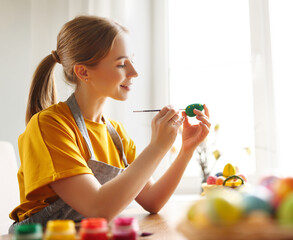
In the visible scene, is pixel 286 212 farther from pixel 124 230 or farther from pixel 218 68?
pixel 218 68

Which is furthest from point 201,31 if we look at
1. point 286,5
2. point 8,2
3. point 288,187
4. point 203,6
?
point 288,187

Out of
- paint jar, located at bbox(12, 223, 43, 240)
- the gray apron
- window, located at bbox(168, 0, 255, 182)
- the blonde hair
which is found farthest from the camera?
window, located at bbox(168, 0, 255, 182)

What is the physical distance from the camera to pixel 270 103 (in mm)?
2064

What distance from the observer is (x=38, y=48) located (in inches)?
84.7

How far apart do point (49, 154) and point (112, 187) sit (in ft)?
0.71

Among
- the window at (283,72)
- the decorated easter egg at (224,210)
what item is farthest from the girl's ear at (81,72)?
the window at (283,72)

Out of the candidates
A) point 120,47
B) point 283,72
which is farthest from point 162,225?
point 283,72

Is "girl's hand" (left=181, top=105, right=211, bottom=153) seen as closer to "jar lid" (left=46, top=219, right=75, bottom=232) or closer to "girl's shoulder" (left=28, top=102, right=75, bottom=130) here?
"girl's shoulder" (left=28, top=102, right=75, bottom=130)

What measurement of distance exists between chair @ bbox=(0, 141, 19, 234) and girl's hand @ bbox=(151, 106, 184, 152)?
75 cm

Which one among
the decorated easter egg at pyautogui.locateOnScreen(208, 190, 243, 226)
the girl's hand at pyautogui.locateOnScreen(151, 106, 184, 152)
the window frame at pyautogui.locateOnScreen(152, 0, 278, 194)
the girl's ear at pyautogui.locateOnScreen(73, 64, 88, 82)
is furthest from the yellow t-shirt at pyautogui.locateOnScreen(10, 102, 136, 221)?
the window frame at pyautogui.locateOnScreen(152, 0, 278, 194)

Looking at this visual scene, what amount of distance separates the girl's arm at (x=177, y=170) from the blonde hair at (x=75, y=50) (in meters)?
0.42

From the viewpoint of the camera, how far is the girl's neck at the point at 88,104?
132 cm

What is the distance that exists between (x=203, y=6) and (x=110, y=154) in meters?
1.40

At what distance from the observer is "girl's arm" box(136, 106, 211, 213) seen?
1.28 m
